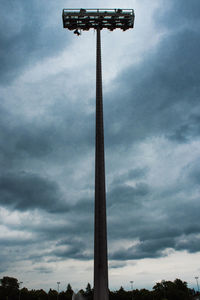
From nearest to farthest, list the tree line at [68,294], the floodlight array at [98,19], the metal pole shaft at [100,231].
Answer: the metal pole shaft at [100,231], the floodlight array at [98,19], the tree line at [68,294]

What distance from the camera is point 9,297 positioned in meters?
153

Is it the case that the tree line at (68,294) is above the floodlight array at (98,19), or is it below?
below

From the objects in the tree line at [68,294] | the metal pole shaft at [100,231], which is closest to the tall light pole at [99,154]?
the metal pole shaft at [100,231]

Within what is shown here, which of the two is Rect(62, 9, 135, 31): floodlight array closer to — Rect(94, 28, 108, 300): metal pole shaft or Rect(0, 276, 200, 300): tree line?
Rect(94, 28, 108, 300): metal pole shaft

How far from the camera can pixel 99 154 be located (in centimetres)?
4328

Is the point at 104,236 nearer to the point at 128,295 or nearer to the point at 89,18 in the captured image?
the point at 89,18

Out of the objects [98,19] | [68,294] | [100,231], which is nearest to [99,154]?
[100,231]

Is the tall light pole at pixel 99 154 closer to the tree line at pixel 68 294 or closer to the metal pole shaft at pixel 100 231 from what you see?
the metal pole shaft at pixel 100 231

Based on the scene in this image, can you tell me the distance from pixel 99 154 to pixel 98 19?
27.2 metres

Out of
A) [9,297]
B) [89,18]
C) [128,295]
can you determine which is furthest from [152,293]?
[89,18]

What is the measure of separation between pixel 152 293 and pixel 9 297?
72.9 metres

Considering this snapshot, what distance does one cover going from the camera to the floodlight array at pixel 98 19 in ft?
180

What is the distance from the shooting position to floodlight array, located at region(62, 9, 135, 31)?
54.8 m

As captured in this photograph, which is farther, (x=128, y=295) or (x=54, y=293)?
(x=54, y=293)
